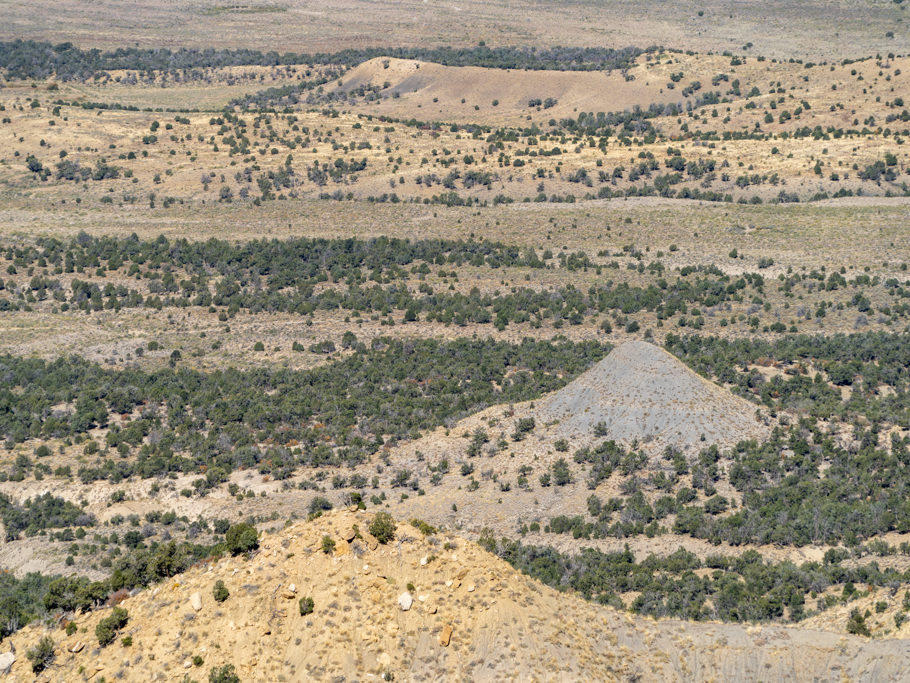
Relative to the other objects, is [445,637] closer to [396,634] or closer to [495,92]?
[396,634]

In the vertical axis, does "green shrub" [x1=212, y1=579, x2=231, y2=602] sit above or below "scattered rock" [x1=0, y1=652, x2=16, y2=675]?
above

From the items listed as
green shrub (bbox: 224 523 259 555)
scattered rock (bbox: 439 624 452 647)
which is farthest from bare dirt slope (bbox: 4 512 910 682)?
green shrub (bbox: 224 523 259 555)

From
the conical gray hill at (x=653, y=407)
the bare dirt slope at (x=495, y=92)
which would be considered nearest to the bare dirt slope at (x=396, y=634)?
the conical gray hill at (x=653, y=407)

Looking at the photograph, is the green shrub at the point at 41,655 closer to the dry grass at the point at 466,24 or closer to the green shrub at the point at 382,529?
the green shrub at the point at 382,529

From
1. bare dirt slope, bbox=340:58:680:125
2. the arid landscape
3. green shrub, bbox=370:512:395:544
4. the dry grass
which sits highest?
the dry grass

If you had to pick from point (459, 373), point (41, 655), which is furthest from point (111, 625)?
point (459, 373)

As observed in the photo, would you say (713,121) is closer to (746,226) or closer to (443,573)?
(746,226)

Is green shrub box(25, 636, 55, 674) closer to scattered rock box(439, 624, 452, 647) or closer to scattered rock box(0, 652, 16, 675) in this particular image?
scattered rock box(0, 652, 16, 675)

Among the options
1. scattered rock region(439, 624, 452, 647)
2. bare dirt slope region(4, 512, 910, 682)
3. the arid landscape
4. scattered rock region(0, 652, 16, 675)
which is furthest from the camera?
the arid landscape
